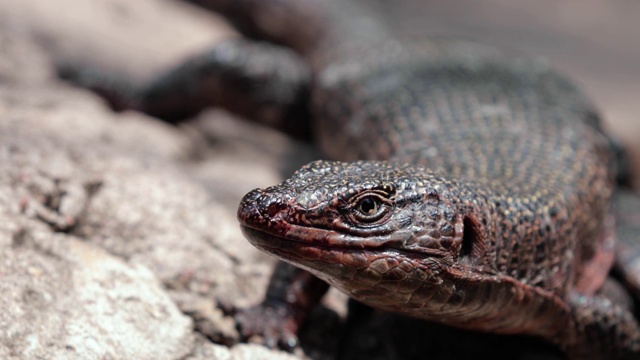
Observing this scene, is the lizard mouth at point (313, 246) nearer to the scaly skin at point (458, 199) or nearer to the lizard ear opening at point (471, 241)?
the scaly skin at point (458, 199)

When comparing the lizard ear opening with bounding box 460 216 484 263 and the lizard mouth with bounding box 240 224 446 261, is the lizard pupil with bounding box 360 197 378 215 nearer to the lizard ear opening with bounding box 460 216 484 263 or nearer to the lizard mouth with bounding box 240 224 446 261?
the lizard mouth with bounding box 240 224 446 261

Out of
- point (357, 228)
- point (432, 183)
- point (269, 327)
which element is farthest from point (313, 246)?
point (269, 327)

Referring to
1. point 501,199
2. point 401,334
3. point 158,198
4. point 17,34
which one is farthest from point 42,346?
point 17,34

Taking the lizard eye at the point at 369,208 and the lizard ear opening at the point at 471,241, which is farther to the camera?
the lizard ear opening at the point at 471,241

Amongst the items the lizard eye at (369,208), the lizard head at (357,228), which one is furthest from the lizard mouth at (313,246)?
the lizard eye at (369,208)

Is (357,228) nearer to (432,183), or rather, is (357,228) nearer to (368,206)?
(368,206)

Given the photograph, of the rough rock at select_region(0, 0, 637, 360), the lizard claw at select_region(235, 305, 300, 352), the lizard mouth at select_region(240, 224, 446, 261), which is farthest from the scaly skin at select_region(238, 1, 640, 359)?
the lizard claw at select_region(235, 305, 300, 352)

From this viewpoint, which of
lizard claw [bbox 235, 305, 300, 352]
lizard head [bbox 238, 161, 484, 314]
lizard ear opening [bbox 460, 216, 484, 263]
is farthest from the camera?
lizard claw [bbox 235, 305, 300, 352]
